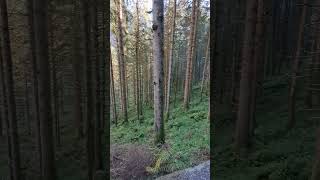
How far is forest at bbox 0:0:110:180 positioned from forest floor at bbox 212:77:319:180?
2.97 m

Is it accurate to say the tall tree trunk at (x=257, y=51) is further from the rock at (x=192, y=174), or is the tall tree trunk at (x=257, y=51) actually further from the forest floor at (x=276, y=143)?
the rock at (x=192, y=174)

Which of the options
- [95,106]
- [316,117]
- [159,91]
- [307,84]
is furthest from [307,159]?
[159,91]

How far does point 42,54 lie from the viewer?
660 cm

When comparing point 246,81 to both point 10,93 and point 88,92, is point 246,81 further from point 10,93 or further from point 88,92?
point 10,93

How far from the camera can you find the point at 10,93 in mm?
7211

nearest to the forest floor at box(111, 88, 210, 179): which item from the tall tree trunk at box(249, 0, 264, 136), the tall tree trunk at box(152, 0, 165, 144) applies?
the tall tree trunk at box(152, 0, 165, 144)

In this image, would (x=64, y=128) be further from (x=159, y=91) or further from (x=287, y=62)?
(x=287, y=62)

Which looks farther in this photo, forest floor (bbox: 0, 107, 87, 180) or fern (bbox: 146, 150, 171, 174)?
fern (bbox: 146, 150, 171, 174)

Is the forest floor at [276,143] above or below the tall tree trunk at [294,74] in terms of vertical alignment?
below

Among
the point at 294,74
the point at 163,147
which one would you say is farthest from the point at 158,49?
the point at 294,74

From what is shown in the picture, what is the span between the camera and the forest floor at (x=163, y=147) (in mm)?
10613

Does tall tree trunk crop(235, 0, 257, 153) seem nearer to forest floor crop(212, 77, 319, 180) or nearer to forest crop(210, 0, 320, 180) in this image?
forest crop(210, 0, 320, 180)

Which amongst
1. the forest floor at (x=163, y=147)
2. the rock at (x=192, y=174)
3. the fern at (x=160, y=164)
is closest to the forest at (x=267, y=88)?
the rock at (x=192, y=174)

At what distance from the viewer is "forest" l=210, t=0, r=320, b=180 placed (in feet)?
14.7
